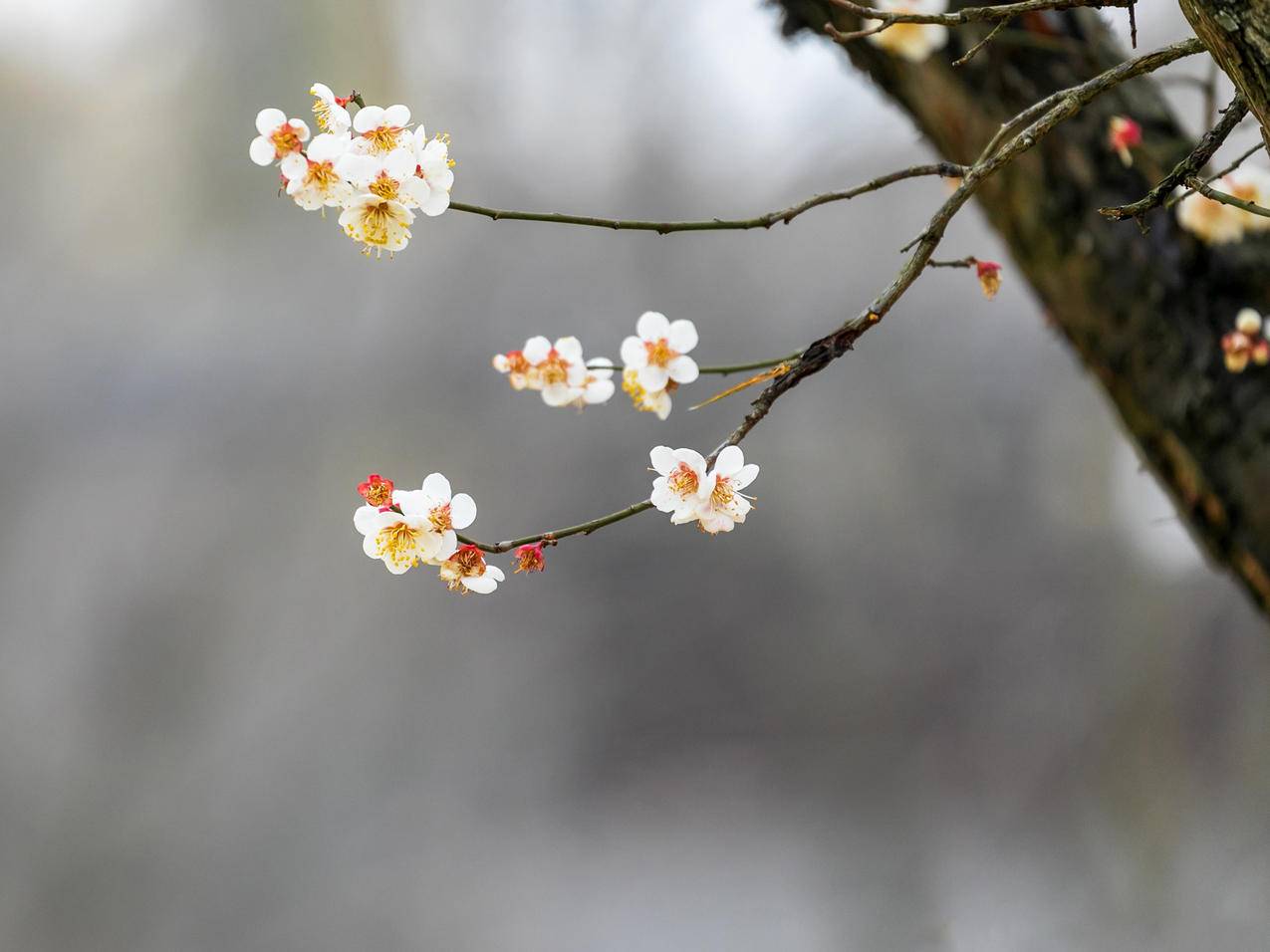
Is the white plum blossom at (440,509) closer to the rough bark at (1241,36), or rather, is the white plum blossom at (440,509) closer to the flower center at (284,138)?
the flower center at (284,138)

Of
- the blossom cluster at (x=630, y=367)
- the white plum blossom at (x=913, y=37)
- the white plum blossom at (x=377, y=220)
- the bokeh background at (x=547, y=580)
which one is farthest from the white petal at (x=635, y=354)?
the bokeh background at (x=547, y=580)

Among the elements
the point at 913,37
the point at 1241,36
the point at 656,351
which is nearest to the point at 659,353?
the point at 656,351

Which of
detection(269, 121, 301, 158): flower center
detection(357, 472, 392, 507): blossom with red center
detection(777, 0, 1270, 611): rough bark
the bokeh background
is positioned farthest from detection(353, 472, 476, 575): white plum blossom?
the bokeh background

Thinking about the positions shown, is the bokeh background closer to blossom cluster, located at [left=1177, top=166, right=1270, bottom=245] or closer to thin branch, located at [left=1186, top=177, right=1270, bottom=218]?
blossom cluster, located at [left=1177, top=166, right=1270, bottom=245]

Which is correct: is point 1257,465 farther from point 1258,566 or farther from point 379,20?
point 379,20

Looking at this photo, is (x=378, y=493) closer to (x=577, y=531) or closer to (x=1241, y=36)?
(x=577, y=531)

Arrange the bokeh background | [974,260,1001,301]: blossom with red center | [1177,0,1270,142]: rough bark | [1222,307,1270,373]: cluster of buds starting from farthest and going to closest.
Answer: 1. the bokeh background
2. [1222,307,1270,373]: cluster of buds
3. [974,260,1001,301]: blossom with red center
4. [1177,0,1270,142]: rough bark
